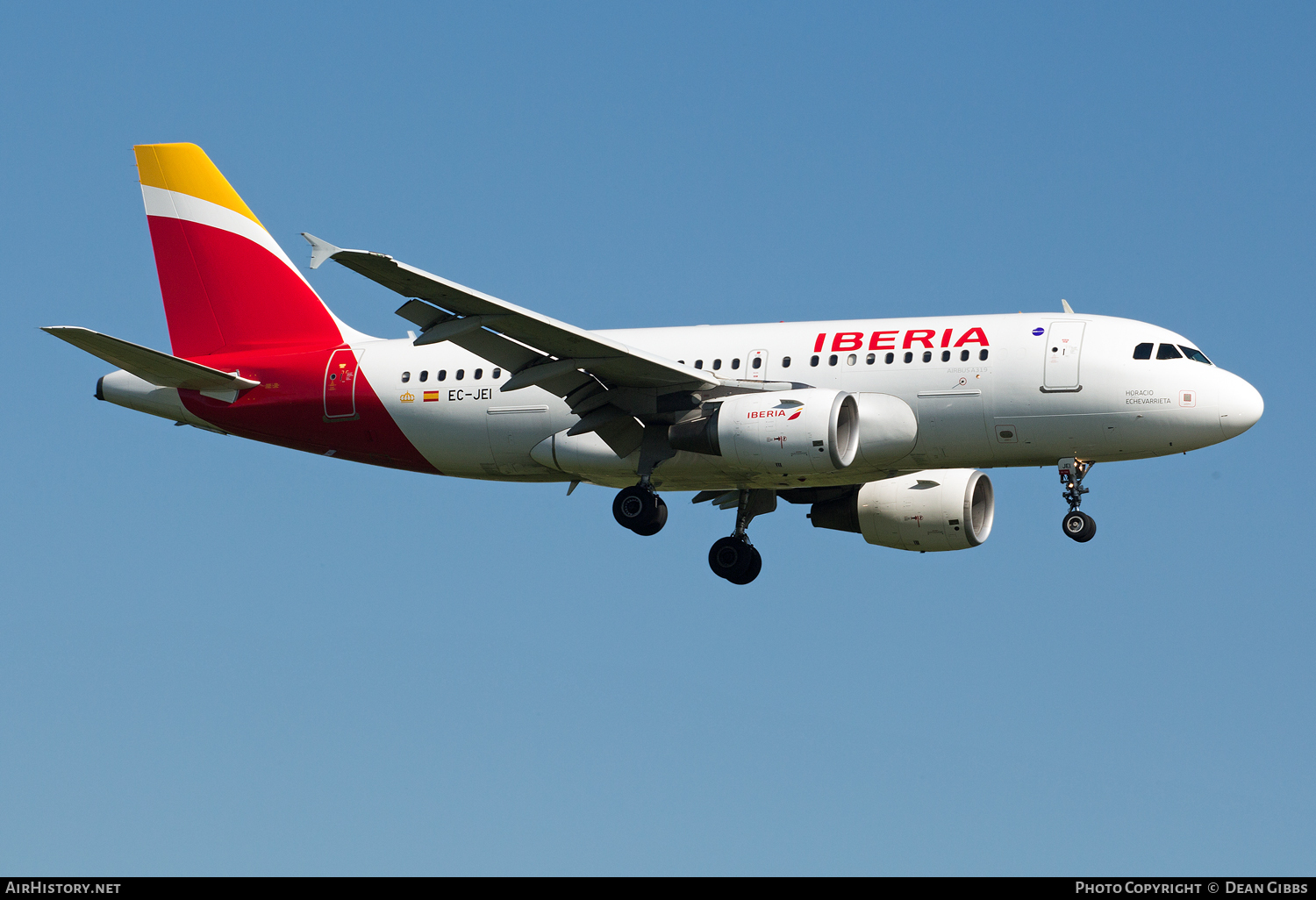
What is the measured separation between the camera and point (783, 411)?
33594 millimetres

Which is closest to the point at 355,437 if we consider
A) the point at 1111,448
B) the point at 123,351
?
the point at 123,351

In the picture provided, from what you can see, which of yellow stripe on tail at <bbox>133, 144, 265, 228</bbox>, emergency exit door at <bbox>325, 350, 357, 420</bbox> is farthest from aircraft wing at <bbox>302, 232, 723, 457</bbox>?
yellow stripe on tail at <bbox>133, 144, 265, 228</bbox>

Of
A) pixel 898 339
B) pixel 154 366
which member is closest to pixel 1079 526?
pixel 898 339

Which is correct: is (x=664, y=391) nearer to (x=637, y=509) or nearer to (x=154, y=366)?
(x=637, y=509)

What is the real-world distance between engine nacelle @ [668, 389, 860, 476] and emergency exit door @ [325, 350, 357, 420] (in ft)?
27.5

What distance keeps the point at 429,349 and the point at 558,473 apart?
13.1 feet

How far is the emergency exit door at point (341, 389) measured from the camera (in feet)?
125

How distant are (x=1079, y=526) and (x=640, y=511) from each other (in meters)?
8.69

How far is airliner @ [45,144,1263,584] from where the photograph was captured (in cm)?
3362

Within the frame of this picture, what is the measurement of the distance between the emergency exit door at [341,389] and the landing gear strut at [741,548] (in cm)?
864

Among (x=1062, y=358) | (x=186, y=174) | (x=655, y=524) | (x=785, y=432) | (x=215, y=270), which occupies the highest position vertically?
(x=186, y=174)

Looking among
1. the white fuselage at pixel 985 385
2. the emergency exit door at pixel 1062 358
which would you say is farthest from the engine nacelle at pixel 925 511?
the emergency exit door at pixel 1062 358

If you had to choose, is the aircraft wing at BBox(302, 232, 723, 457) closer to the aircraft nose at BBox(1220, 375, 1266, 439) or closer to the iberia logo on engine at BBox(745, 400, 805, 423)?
the iberia logo on engine at BBox(745, 400, 805, 423)
